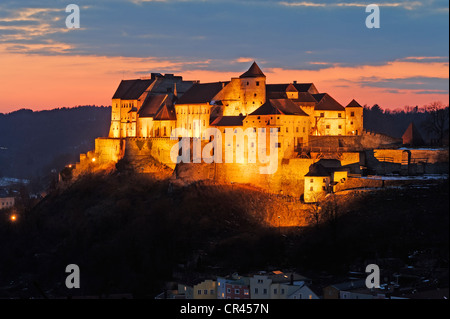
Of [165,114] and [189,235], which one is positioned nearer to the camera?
[189,235]

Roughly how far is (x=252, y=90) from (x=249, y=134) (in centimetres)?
618

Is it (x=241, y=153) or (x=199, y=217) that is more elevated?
(x=241, y=153)

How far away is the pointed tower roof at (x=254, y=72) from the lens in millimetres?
76438

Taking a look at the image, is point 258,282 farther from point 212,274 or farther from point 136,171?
point 136,171

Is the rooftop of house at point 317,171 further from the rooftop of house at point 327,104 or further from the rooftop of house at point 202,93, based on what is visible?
the rooftop of house at point 202,93

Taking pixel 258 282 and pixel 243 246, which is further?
pixel 243 246

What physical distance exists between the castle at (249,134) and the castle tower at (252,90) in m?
0.08

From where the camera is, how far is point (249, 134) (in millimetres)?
71375

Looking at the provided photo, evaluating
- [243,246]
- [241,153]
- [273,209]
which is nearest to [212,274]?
[243,246]

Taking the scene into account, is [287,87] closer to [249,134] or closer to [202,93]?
[202,93]

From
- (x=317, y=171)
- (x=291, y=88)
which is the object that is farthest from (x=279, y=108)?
(x=317, y=171)

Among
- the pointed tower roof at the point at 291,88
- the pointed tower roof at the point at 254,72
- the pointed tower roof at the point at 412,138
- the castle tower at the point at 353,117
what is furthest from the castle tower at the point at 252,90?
the pointed tower roof at the point at 412,138

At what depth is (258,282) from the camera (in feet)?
176

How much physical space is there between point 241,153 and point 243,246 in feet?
33.1
